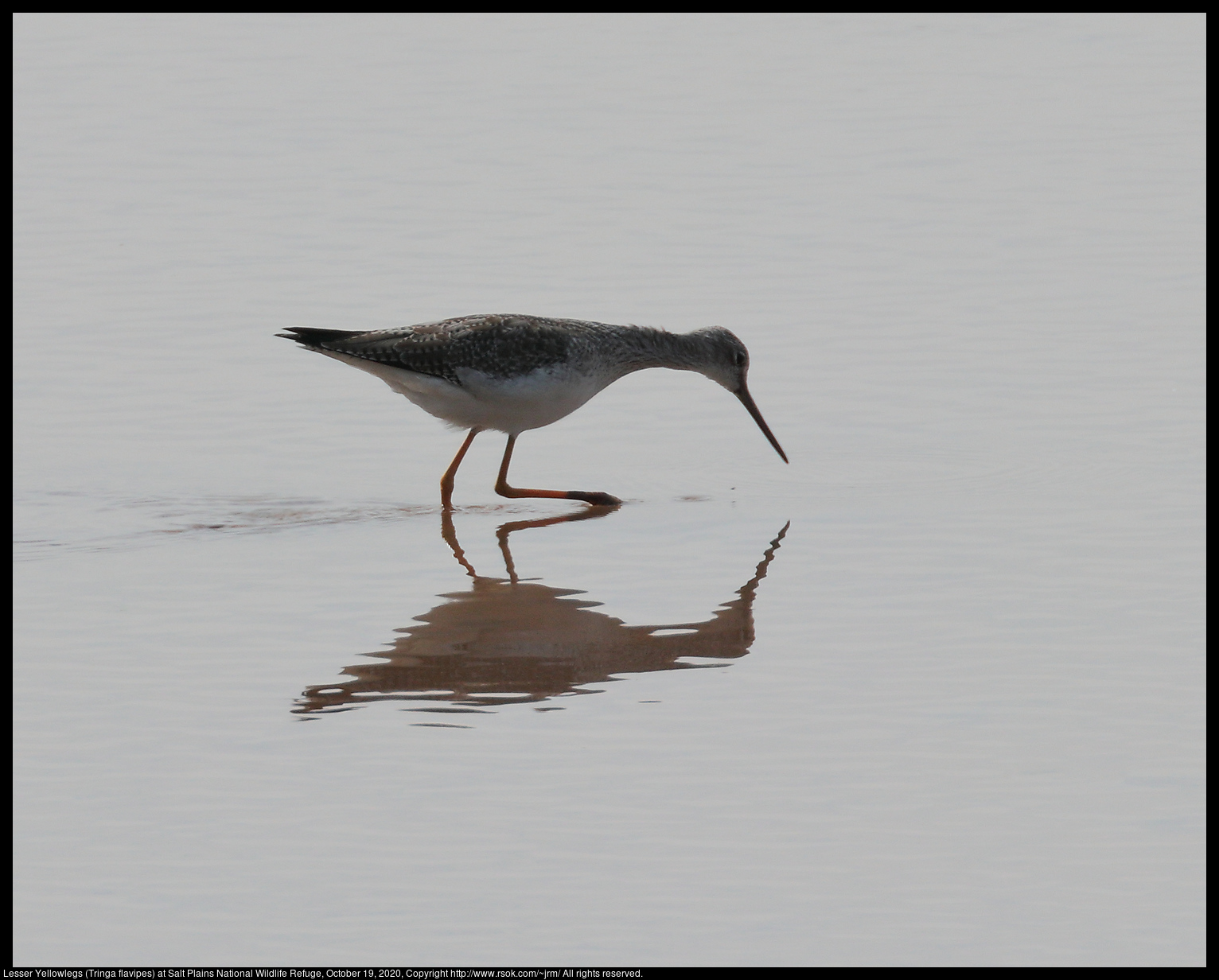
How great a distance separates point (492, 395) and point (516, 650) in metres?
2.63

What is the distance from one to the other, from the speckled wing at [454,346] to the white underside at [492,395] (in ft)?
0.15

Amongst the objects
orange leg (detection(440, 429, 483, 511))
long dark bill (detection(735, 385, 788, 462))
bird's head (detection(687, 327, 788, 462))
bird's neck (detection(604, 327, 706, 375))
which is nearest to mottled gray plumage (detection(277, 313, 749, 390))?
bird's neck (detection(604, 327, 706, 375))

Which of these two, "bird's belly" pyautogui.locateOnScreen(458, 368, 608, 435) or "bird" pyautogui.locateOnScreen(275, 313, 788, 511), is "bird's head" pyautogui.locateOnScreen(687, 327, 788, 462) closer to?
"bird" pyautogui.locateOnScreen(275, 313, 788, 511)

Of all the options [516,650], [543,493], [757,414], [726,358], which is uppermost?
[726,358]

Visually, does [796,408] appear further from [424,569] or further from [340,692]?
[340,692]

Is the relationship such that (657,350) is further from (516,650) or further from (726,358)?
(516,650)

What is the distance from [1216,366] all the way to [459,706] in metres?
6.83

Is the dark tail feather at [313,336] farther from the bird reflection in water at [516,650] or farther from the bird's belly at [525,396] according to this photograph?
the bird reflection in water at [516,650]

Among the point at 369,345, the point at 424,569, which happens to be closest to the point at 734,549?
the point at 424,569

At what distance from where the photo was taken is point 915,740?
6.21 m

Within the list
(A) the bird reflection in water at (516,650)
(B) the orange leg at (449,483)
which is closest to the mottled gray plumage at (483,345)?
(B) the orange leg at (449,483)

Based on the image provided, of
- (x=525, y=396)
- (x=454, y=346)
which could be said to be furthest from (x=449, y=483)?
(x=454, y=346)

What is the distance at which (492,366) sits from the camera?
961cm

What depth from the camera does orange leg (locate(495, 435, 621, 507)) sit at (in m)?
9.72
